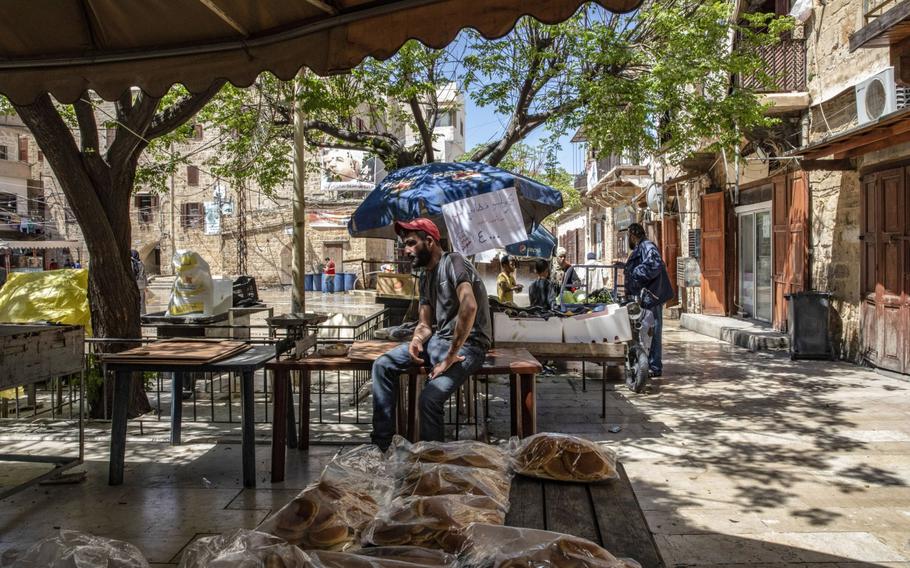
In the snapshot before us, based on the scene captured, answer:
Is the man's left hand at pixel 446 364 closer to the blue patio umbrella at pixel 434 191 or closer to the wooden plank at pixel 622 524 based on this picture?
the wooden plank at pixel 622 524

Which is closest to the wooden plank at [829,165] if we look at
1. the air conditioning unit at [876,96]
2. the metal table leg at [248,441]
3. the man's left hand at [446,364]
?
the air conditioning unit at [876,96]

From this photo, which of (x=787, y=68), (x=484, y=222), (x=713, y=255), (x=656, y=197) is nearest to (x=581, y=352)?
(x=484, y=222)

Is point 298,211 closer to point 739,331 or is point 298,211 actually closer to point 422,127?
point 422,127

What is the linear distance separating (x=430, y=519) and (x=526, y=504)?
427mm

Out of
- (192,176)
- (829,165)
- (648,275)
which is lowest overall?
(648,275)

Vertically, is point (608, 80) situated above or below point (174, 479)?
above

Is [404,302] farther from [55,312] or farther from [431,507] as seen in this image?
[431,507]

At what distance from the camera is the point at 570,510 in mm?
2223

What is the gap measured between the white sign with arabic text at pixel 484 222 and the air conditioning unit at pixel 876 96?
554 cm

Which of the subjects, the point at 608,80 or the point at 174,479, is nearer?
the point at 174,479

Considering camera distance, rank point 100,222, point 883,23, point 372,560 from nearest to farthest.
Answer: point 372,560, point 100,222, point 883,23

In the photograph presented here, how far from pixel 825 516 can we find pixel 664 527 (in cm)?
108

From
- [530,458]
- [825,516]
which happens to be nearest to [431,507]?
[530,458]

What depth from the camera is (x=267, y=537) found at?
182 centimetres
